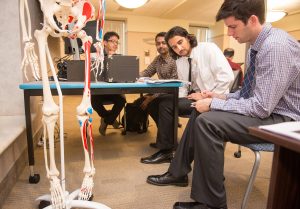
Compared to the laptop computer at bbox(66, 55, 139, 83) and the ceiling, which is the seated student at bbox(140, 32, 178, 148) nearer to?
the laptop computer at bbox(66, 55, 139, 83)

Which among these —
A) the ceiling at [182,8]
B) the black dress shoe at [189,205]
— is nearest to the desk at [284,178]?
the black dress shoe at [189,205]

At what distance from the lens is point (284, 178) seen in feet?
2.37

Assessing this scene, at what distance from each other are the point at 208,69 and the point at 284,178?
132cm

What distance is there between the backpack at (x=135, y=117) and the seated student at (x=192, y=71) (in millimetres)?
781

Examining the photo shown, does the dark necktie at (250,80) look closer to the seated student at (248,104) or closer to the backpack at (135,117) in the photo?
the seated student at (248,104)

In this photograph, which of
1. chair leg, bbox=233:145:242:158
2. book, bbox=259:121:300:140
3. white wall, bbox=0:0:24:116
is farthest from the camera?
chair leg, bbox=233:145:242:158

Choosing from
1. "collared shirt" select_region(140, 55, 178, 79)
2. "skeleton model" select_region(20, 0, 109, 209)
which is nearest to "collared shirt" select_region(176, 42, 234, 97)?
"collared shirt" select_region(140, 55, 178, 79)

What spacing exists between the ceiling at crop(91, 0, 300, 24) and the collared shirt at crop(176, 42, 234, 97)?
3.23m

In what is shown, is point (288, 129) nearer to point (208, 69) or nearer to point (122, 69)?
point (122, 69)

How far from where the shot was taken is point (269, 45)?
40.5 inches

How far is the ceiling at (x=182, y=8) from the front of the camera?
4.96 meters

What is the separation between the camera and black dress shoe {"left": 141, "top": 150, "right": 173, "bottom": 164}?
76.0 inches

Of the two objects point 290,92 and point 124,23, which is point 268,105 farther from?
point 124,23

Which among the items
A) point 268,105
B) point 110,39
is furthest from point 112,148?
point 268,105
